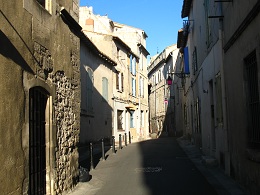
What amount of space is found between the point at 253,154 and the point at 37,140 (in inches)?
160

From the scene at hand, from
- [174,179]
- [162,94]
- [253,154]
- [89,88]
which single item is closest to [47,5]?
[253,154]

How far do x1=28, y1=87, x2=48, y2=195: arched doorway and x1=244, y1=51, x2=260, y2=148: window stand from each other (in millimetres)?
4098

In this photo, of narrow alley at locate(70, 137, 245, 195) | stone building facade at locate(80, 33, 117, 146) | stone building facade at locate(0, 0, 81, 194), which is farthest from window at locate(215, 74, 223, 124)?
stone building facade at locate(80, 33, 117, 146)

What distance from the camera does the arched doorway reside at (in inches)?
241

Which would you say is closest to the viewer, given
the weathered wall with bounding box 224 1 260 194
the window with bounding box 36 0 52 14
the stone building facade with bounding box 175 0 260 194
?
the weathered wall with bounding box 224 1 260 194

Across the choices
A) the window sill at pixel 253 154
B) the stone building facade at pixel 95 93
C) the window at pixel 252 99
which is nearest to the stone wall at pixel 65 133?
the window sill at pixel 253 154

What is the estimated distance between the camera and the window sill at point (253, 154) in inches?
247

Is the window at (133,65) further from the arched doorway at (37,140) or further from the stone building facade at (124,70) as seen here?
the arched doorway at (37,140)

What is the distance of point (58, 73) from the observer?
7.48 metres

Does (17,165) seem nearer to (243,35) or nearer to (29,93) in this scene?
(29,93)

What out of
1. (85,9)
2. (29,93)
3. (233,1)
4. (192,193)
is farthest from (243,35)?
(85,9)

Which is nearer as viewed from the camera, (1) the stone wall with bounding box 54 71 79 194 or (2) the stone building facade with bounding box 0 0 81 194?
(2) the stone building facade with bounding box 0 0 81 194

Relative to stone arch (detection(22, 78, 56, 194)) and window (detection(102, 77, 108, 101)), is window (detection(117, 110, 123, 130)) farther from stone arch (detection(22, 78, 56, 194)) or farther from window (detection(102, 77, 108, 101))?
stone arch (detection(22, 78, 56, 194))

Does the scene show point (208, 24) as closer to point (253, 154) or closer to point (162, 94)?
point (253, 154)
